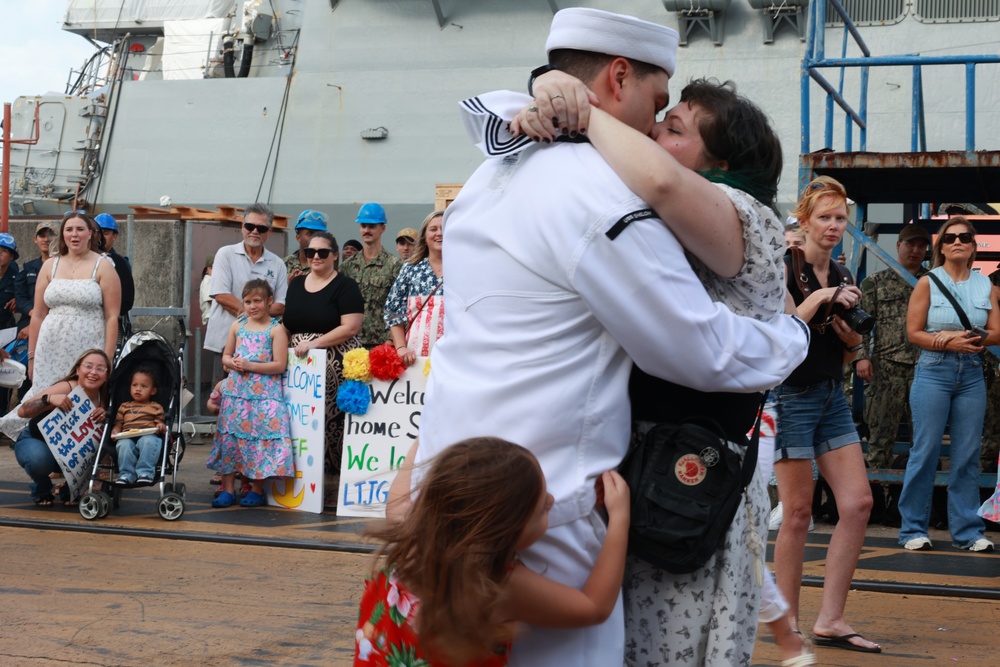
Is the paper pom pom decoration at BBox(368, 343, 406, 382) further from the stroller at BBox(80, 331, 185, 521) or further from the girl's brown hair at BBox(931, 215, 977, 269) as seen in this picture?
the girl's brown hair at BBox(931, 215, 977, 269)

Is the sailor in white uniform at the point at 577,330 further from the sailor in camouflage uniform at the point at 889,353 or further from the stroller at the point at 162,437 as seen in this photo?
the sailor in camouflage uniform at the point at 889,353

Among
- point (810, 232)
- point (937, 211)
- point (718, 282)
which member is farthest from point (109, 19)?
point (718, 282)

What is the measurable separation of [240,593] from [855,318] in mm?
3157

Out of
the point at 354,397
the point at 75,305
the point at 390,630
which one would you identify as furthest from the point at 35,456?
the point at 390,630

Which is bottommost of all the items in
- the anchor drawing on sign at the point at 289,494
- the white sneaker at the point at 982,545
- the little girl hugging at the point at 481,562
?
the white sneaker at the point at 982,545

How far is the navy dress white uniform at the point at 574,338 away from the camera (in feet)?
6.72

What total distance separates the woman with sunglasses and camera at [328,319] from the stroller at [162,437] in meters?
0.92

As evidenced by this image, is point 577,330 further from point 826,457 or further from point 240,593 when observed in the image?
point 240,593

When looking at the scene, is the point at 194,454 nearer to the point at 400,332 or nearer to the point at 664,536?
the point at 400,332

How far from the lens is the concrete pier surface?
4.89 metres

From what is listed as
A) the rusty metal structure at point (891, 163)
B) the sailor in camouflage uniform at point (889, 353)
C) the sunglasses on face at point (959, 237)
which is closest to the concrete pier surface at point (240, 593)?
the sailor in camouflage uniform at point (889, 353)

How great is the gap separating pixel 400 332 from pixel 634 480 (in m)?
6.37

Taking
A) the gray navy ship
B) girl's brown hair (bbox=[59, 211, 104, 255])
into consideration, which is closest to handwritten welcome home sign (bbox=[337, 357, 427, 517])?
girl's brown hair (bbox=[59, 211, 104, 255])

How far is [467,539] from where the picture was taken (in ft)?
6.84
